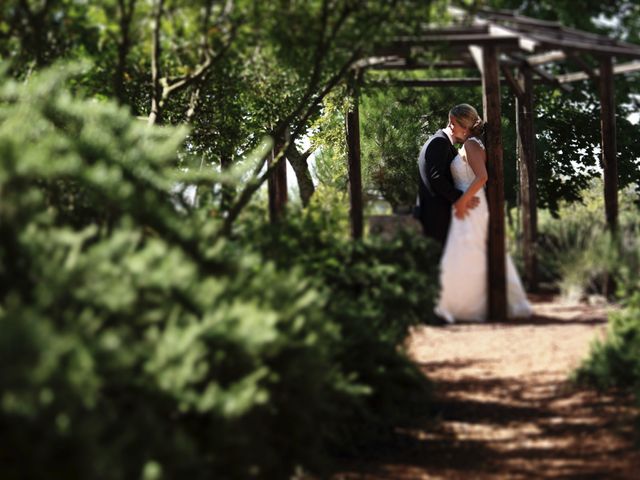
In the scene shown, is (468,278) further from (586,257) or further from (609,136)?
(609,136)

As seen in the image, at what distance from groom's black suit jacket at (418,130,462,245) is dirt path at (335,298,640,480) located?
1.29m

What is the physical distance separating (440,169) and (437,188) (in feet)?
0.67

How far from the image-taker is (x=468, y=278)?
10.3 metres

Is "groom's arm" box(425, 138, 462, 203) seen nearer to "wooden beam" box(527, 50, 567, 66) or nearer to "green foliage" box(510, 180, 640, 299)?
"green foliage" box(510, 180, 640, 299)

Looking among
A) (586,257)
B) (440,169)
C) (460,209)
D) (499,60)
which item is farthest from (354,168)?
(586,257)

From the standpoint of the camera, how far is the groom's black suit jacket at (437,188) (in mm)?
11047

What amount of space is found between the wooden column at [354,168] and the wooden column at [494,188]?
4.06ft

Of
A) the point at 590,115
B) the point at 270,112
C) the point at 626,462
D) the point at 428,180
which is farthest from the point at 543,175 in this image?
the point at 626,462

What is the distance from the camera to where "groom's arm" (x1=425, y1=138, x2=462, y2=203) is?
11.1m

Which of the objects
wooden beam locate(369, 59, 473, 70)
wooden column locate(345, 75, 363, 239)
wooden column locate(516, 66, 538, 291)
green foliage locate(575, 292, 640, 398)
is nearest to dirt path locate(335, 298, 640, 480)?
green foliage locate(575, 292, 640, 398)

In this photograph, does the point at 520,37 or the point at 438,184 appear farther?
the point at 438,184

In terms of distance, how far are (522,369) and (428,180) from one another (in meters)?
2.73

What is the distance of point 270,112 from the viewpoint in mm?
18797

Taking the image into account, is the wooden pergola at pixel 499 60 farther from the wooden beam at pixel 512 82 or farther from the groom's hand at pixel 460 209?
the wooden beam at pixel 512 82
